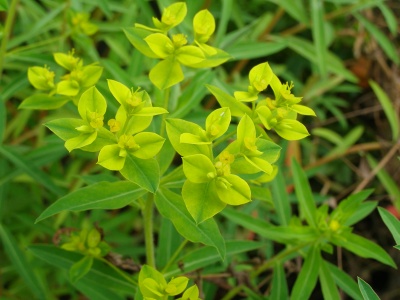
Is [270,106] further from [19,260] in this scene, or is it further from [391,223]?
[19,260]

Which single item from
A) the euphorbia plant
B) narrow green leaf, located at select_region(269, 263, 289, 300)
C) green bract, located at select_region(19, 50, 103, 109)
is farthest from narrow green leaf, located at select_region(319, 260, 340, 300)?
green bract, located at select_region(19, 50, 103, 109)

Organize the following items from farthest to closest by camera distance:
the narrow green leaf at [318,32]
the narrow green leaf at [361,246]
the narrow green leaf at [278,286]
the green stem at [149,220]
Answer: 1. the narrow green leaf at [318,32]
2. the narrow green leaf at [278,286]
3. the narrow green leaf at [361,246]
4. the green stem at [149,220]

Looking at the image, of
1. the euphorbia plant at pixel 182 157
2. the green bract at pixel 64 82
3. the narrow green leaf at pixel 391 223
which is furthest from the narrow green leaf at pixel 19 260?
the narrow green leaf at pixel 391 223

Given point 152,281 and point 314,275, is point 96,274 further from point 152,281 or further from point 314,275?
point 314,275

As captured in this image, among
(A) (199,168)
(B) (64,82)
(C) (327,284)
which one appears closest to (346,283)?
(C) (327,284)

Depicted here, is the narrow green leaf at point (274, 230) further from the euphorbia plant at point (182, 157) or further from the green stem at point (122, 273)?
the green stem at point (122, 273)

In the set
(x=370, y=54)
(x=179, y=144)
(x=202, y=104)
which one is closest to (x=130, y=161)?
(x=179, y=144)
